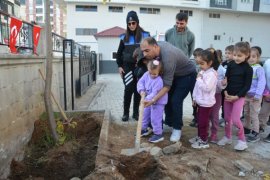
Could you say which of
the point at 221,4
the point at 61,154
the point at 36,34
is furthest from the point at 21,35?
the point at 221,4

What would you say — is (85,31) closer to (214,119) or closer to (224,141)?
(214,119)

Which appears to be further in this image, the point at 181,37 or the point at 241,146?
the point at 181,37

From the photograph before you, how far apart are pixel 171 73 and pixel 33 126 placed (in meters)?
2.47

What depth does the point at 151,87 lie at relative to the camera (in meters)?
4.39

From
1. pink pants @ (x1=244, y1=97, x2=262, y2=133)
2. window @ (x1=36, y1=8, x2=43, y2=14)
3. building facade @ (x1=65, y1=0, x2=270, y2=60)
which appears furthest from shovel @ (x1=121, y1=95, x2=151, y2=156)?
window @ (x1=36, y1=8, x2=43, y2=14)

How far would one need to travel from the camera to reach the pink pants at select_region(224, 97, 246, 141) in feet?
14.1

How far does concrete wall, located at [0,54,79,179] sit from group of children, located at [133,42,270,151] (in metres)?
1.72

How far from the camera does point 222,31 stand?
37.1m

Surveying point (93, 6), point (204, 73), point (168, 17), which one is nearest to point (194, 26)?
point (168, 17)

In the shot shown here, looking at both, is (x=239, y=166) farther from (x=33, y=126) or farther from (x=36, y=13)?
(x=36, y=13)

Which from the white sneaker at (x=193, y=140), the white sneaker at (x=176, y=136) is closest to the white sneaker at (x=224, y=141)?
the white sneaker at (x=193, y=140)

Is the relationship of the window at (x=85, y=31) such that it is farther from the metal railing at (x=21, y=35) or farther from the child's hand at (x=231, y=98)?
the child's hand at (x=231, y=98)

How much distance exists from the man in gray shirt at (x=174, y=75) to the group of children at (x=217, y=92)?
14cm

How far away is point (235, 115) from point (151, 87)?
1.21 metres
